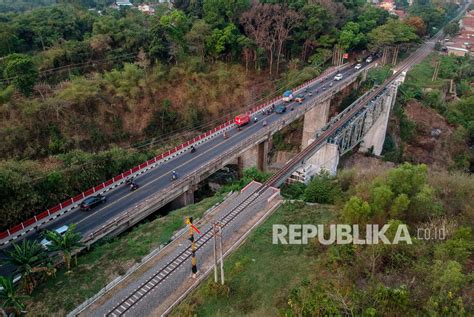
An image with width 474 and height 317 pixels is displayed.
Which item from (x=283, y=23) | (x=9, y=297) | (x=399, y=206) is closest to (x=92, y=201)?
(x=9, y=297)

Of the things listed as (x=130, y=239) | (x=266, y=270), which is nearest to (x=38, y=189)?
(x=130, y=239)

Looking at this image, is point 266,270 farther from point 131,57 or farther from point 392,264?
point 131,57

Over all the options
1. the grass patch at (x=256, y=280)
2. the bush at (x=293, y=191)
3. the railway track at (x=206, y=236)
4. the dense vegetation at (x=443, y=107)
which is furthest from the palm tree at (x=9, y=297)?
the dense vegetation at (x=443, y=107)

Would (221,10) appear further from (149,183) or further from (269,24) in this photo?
(149,183)

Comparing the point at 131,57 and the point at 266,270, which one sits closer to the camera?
the point at 266,270

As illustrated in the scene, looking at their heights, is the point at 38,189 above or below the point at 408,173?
below

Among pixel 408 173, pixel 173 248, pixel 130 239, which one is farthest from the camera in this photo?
pixel 130 239
